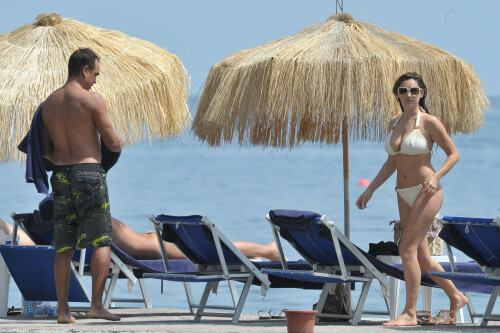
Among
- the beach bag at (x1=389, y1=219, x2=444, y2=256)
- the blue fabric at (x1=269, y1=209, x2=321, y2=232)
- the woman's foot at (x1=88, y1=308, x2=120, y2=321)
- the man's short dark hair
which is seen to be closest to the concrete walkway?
the woman's foot at (x1=88, y1=308, x2=120, y2=321)

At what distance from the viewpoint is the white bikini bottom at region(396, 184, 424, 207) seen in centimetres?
589

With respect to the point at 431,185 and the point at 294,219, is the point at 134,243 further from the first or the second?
the point at 431,185

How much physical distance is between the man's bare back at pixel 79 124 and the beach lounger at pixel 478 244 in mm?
1861

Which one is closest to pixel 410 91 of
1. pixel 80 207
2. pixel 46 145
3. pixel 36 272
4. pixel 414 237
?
pixel 414 237

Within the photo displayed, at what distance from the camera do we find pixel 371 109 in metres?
6.71

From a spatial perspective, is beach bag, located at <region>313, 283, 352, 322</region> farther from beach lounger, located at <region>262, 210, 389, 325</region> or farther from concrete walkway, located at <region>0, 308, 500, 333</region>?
concrete walkway, located at <region>0, 308, 500, 333</region>

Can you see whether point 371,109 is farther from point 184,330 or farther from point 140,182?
point 140,182

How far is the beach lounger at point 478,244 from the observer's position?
564 cm

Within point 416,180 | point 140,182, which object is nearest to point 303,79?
point 416,180

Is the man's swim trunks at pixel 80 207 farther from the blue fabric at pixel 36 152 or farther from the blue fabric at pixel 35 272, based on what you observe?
the blue fabric at pixel 35 272

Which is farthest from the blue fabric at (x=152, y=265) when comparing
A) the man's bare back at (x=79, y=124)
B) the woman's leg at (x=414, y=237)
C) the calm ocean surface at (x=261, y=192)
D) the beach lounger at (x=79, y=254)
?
the calm ocean surface at (x=261, y=192)

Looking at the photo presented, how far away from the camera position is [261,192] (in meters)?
35.5

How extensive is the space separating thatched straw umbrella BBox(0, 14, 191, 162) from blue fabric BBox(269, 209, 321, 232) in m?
1.82

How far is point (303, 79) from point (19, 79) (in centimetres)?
232
